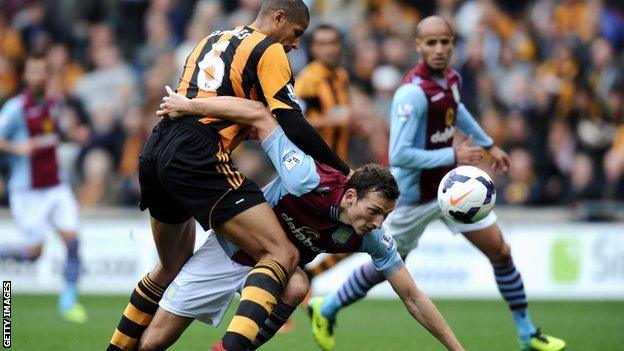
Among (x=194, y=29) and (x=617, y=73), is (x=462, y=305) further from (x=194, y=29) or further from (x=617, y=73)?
(x=194, y=29)

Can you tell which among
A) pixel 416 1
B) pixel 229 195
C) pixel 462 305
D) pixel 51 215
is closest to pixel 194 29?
pixel 416 1

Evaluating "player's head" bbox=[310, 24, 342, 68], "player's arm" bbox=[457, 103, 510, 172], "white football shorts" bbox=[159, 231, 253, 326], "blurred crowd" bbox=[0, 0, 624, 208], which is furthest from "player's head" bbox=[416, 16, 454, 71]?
"blurred crowd" bbox=[0, 0, 624, 208]

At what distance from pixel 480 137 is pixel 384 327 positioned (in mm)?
2386

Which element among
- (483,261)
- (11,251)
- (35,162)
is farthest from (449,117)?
(11,251)

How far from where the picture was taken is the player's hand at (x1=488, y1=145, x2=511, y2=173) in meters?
9.02

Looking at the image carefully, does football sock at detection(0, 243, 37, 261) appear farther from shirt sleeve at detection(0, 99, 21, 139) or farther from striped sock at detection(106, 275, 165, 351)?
striped sock at detection(106, 275, 165, 351)

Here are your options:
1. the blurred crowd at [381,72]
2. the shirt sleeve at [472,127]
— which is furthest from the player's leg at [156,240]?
the blurred crowd at [381,72]

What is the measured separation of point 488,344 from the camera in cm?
918

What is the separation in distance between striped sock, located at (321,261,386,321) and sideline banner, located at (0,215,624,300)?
16.9 ft

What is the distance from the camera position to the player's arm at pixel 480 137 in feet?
29.7

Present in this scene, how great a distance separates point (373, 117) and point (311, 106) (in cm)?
417

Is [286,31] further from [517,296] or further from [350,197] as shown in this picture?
[517,296]

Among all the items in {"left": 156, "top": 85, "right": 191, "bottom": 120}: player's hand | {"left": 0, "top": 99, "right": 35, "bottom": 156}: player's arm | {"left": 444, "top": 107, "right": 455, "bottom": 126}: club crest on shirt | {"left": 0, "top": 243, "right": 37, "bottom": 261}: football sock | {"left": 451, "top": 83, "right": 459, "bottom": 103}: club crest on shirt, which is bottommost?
{"left": 0, "top": 243, "right": 37, "bottom": 261}: football sock

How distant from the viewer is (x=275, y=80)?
6.78 metres
